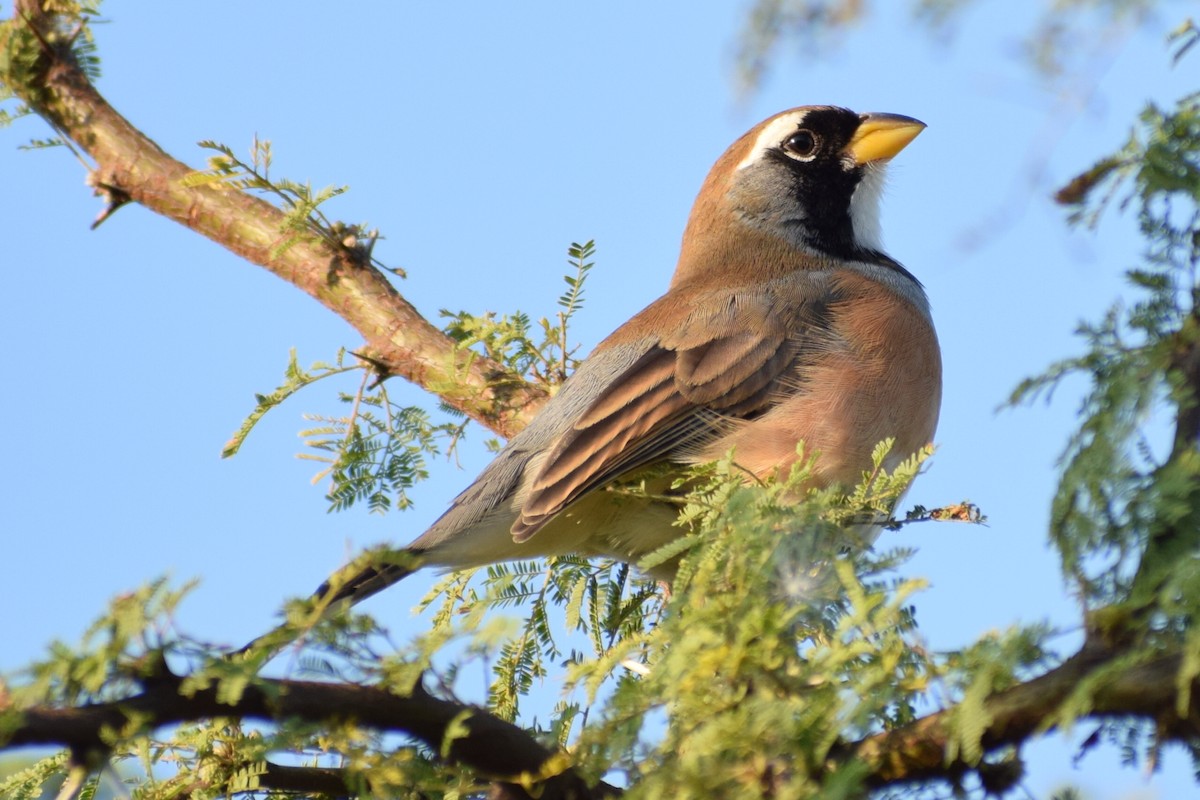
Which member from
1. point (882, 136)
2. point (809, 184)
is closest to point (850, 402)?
point (809, 184)

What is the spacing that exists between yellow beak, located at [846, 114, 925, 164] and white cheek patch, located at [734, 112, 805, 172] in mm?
262

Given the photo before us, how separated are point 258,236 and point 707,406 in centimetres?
204

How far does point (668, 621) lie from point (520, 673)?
1767 mm

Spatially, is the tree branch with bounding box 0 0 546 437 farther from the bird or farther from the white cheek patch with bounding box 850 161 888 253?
the white cheek patch with bounding box 850 161 888 253

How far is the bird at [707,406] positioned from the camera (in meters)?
4.14

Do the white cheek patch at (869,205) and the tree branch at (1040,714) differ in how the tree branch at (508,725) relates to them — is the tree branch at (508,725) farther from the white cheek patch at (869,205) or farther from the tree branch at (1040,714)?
the white cheek patch at (869,205)

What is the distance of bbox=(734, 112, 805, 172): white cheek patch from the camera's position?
5.59 meters

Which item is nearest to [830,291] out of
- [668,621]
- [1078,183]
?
[1078,183]

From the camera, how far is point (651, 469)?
4.21 meters

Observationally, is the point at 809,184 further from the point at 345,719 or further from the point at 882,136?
the point at 345,719

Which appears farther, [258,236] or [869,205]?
[869,205]

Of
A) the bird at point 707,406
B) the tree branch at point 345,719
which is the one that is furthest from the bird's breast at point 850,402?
the tree branch at point 345,719

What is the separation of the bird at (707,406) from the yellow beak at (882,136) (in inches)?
26.5

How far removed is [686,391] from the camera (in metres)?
4.32
